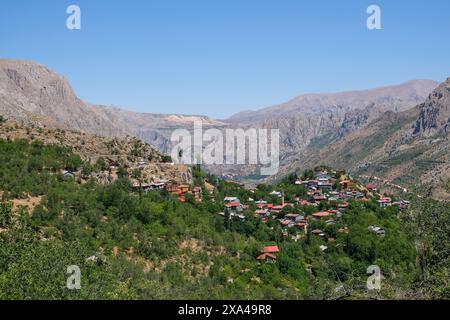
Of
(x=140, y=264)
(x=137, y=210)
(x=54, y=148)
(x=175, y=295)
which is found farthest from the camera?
(x=54, y=148)

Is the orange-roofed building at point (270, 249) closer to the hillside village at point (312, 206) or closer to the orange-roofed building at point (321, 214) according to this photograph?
the hillside village at point (312, 206)

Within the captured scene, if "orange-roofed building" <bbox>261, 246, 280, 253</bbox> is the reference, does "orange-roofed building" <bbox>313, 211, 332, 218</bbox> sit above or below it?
above

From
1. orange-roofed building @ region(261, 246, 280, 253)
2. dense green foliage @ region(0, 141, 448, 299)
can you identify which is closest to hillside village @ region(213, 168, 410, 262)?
orange-roofed building @ region(261, 246, 280, 253)

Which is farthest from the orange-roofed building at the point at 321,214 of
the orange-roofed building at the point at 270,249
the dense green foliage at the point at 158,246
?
the orange-roofed building at the point at 270,249

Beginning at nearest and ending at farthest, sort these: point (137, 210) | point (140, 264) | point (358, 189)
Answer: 1. point (140, 264)
2. point (137, 210)
3. point (358, 189)

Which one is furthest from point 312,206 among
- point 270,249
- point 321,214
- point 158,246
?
point 158,246

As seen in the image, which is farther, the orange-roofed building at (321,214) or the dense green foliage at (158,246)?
the orange-roofed building at (321,214)

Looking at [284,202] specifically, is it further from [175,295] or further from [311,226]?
[175,295]

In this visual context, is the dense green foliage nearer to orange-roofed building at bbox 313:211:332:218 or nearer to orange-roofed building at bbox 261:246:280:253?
orange-roofed building at bbox 261:246:280:253

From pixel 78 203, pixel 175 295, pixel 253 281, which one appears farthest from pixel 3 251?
pixel 253 281
